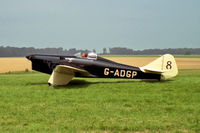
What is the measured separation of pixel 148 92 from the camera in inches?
337

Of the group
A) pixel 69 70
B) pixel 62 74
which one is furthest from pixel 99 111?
pixel 62 74

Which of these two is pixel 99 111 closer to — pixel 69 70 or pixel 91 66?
pixel 69 70

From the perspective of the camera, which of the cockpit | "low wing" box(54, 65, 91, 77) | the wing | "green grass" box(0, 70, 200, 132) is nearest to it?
"green grass" box(0, 70, 200, 132)

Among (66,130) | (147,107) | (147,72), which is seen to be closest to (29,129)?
(66,130)

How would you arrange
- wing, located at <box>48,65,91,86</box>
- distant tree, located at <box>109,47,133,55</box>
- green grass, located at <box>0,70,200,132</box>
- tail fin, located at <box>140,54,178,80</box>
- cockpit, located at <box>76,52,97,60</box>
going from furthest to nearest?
1. distant tree, located at <box>109,47,133,55</box>
2. tail fin, located at <box>140,54,178,80</box>
3. cockpit, located at <box>76,52,97,60</box>
4. wing, located at <box>48,65,91,86</box>
5. green grass, located at <box>0,70,200,132</box>

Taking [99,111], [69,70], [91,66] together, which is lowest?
[99,111]

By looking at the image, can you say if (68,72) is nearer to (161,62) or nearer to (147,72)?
(147,72)

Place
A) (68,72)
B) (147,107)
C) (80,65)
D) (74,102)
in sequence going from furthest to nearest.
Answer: (80,65), (68,72), (74,102), (147,107)

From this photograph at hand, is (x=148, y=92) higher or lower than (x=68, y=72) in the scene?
lower

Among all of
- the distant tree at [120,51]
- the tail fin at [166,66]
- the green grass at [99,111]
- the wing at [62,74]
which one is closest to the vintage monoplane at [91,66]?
the tail fin at [166,66]

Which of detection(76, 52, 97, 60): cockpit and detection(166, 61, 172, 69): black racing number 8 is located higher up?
detection(76, 52, 97, 60): cockpit

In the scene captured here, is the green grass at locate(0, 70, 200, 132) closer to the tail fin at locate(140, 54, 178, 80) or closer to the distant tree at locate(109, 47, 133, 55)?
the tail fin at locate(140, 54, 178, 80)

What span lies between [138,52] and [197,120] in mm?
182442

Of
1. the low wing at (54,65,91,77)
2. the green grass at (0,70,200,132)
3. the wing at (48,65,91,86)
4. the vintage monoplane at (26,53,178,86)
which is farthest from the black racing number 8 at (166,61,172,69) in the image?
the wing at (48,65,91,86)
